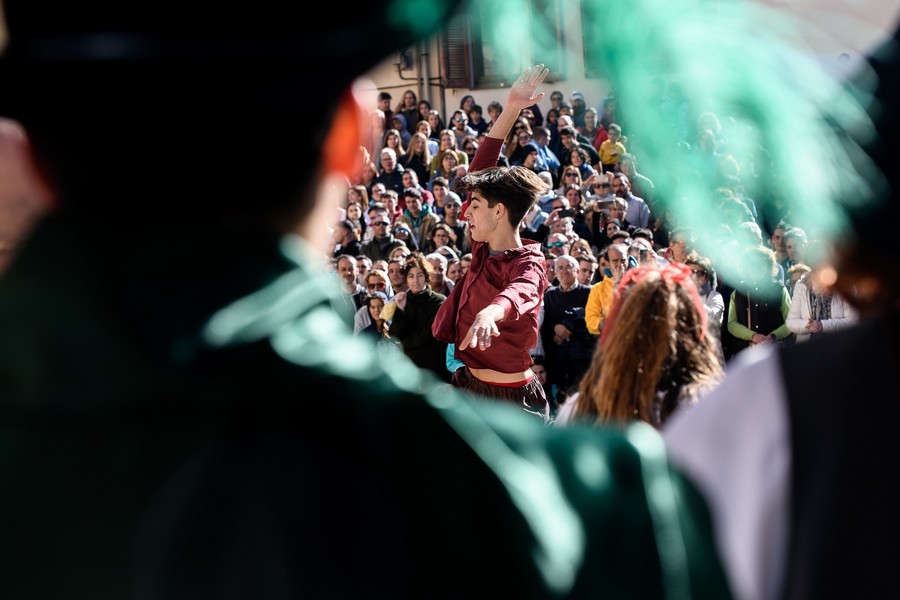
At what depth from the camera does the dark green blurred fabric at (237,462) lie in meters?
0.75

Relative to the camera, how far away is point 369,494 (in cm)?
77

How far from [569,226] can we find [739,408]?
7995mm

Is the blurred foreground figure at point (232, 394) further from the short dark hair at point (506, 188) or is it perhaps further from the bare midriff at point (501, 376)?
the bare midriff at point (501, 376)

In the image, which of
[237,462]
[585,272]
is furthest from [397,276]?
[237,462]

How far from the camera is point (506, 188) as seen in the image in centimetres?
480

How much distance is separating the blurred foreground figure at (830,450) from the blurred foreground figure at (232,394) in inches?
5.7

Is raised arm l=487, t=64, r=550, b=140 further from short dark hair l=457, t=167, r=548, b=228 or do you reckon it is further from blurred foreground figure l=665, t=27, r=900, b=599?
blurred foreground figure l=665, t=27, r=900, b=599

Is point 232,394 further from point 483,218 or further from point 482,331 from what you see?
point 483,218

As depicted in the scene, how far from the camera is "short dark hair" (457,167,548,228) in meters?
4.81

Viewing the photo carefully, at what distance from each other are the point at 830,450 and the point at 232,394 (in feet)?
1.79

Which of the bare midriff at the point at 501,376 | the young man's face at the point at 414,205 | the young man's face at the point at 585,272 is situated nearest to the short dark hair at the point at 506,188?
the bare midriff at the point at 501,376

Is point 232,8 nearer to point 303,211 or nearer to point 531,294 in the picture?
point 303,211

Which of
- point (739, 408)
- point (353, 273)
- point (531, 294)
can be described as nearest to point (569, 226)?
point (353, 273)

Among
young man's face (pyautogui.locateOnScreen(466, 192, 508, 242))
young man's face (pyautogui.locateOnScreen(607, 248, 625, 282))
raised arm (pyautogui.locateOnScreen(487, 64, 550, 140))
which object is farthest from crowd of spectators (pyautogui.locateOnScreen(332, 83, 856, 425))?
young man's face (pyautogui.locateOnScreen(466, 192, 508, 242))
